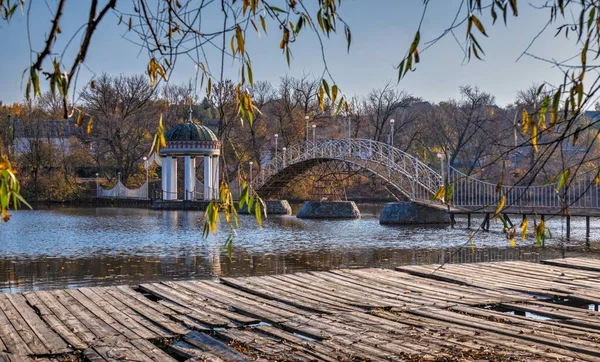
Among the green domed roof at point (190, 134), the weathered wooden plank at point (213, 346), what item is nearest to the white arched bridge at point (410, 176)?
the green domed roof at point (190, 134)

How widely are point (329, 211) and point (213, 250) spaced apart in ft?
54.3

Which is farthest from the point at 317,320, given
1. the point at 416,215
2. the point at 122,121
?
the point at 122,121

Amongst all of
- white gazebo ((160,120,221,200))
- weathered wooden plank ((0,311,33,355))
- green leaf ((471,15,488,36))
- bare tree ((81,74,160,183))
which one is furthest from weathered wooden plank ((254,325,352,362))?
bare tree ((81,74,160,183))

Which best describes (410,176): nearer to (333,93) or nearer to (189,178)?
(189,178)

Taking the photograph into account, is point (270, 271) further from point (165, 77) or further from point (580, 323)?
point (165, 77)

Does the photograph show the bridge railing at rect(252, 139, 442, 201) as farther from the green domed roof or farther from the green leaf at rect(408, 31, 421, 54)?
the green leaf at rect(408, 31, 421, 54)

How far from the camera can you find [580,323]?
6.32 metres

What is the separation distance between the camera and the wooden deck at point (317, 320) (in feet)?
17.5

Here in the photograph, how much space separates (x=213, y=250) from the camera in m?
18.6

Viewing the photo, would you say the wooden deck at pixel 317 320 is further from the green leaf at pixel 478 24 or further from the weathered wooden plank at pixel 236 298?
the green leaf at pixel 478 24

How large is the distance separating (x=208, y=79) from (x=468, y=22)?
1.35 m

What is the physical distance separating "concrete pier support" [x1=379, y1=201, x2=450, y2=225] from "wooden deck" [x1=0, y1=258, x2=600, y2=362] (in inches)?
807

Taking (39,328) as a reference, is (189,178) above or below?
above

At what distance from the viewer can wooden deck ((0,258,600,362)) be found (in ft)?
17.5
